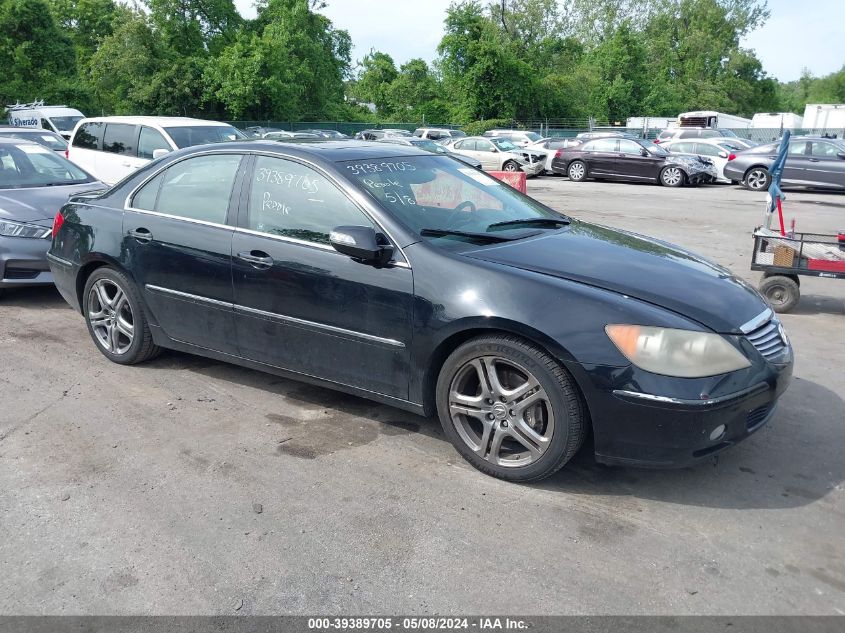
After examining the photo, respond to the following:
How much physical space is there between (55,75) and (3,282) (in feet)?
138

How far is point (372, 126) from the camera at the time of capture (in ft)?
157

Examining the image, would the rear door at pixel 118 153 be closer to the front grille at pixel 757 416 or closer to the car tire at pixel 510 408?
the car tire at pixel 510 408

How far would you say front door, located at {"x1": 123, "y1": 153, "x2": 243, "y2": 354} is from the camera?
4539 mm

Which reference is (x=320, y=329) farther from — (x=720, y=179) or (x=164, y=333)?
(x=720, y=179)

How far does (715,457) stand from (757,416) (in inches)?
19.4

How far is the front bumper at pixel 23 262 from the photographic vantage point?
271 inches

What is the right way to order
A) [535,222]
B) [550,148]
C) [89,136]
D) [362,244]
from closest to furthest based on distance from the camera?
[362,244] → [535,222] → [89,136] → [550,148]

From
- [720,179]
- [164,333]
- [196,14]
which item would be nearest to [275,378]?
[164,333]

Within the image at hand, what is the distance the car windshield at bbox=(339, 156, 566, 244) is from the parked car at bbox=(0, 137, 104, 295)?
4187 millimetres

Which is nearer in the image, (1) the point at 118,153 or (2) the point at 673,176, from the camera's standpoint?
(1) the point at 118,153

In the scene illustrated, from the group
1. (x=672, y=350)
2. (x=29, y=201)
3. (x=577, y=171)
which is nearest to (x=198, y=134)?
(x=29, y=201)

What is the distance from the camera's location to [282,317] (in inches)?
167

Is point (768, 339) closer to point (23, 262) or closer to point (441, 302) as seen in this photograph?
point (441, 302)

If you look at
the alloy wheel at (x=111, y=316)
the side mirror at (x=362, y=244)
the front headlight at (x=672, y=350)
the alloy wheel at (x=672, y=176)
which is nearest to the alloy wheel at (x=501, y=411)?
the front headlight at (x=672, y=350)
